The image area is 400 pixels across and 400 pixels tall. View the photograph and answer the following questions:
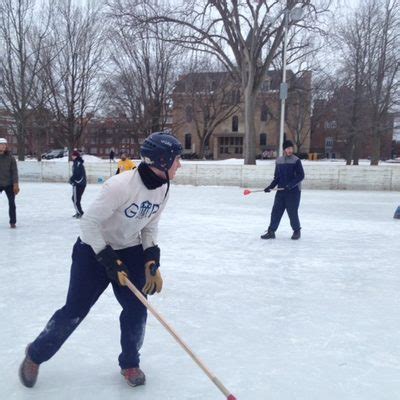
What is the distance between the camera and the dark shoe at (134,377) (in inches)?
105

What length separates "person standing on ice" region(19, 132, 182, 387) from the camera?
2.39 metres

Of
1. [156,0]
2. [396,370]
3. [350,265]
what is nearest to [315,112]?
[156,0]

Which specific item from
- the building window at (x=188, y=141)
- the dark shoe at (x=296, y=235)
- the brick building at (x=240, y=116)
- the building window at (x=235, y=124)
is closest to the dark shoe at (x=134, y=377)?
the dark shoe at (x=296, y=235)

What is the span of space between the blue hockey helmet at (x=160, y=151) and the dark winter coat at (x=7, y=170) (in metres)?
6.13

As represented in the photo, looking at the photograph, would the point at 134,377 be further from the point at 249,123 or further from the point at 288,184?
the point at 249,123

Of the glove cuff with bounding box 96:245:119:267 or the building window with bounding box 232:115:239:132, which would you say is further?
the building window with bounding box 232:115:239:132

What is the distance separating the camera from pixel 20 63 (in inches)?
976

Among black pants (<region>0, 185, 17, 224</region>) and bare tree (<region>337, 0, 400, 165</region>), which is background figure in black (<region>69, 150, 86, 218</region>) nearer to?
black pants (<region>0, 185, 17, 224</region>)

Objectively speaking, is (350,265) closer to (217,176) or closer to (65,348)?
(65,348)

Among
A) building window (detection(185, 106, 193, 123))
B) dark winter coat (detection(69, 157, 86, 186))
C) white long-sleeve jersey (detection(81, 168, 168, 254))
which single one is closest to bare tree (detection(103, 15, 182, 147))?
building window (detection(185, 106, 193, 123))

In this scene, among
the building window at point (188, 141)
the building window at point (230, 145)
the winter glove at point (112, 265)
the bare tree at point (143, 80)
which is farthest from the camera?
the building window at point (230, 145)

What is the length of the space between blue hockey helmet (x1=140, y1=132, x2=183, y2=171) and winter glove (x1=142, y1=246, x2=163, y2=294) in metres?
0.54

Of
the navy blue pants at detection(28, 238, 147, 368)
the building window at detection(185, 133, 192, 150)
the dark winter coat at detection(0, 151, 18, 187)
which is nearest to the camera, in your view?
the navy blue pants at detection(28, 238, 147, 368)

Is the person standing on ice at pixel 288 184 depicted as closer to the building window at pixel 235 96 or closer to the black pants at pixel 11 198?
the black pants at pixel 11 198
